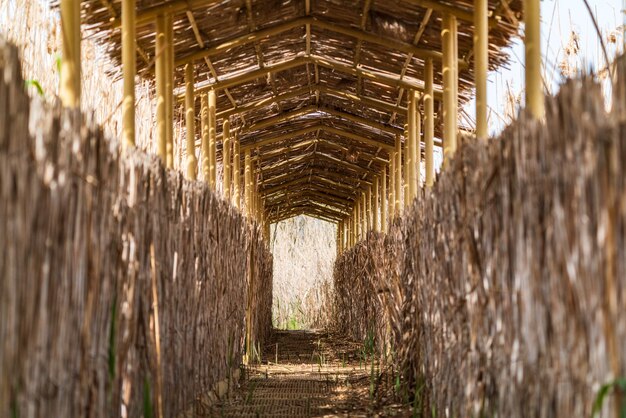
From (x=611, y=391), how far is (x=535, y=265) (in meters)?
0.58

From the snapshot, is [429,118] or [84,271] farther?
[429,118]

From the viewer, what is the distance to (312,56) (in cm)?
899

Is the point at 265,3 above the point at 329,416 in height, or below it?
above

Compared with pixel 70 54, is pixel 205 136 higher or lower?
higher

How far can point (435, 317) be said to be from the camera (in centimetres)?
509

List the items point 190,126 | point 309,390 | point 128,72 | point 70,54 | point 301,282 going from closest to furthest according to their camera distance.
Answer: point 70,54 < point 128,72 < point 190,126 < point 309,390 < point 301,282

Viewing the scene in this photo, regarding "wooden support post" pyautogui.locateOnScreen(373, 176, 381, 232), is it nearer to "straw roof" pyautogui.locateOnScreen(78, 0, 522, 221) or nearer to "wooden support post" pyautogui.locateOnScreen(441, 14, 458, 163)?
"straw roof" pyautogui.locateOnScreen(78, 0, 522, 221)

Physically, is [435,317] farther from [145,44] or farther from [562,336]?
[145,44]

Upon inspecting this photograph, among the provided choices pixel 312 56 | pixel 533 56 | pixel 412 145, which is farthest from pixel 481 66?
pixel 312 56

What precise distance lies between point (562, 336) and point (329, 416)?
3.33m

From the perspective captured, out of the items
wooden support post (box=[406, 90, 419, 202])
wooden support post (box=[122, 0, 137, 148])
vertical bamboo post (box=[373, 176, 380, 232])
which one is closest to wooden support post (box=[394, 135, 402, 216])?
vertical bamboo post (box=[373, 176, 380, 232])

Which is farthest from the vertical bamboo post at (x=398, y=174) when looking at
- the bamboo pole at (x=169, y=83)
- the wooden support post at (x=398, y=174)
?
the bamboo pole at (x=169, y=83)

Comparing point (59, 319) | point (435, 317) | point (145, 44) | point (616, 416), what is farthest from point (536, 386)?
point (145, 44)

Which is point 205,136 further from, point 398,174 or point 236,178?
point 398,174
